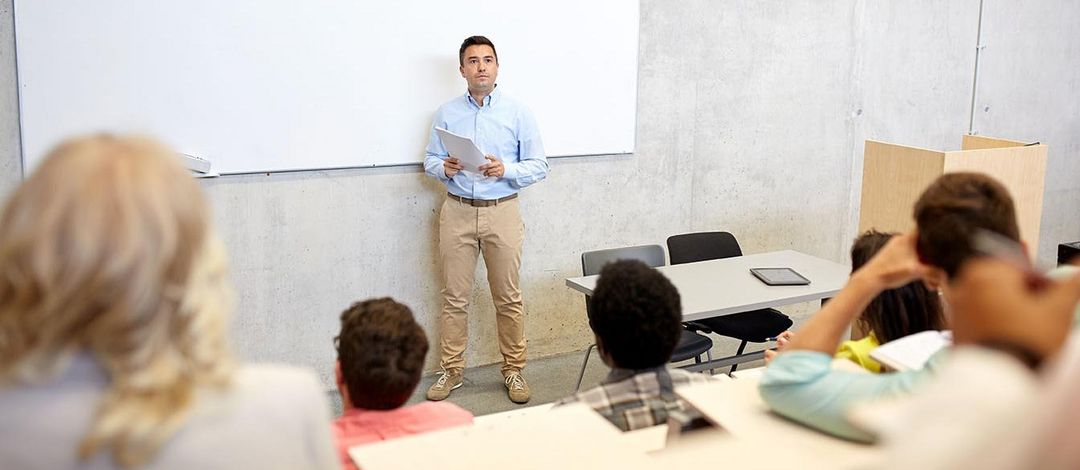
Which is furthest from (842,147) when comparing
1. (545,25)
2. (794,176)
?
(545,25)

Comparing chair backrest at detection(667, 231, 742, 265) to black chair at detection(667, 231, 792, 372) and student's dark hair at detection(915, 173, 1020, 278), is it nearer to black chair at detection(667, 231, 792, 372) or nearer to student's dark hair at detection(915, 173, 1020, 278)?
black chair at detection(667, 231, 792, 372)

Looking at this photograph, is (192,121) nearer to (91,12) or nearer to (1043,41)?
(91,12)

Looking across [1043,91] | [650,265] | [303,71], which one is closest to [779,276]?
[650,265]

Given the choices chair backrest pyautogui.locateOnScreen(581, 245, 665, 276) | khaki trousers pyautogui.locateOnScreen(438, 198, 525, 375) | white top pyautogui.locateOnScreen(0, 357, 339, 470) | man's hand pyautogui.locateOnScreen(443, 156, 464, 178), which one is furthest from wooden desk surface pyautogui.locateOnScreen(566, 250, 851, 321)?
white top pyautogui.locateOnScreen(0, 357, 339, 470)

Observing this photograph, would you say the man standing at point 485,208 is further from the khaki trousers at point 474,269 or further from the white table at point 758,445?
the white table at point 758,445

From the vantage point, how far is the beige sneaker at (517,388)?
5.14m

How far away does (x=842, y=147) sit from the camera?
6473 mm

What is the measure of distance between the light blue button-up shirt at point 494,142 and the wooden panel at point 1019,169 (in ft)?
6.52

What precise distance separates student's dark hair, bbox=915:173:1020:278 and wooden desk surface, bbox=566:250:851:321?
2218mm

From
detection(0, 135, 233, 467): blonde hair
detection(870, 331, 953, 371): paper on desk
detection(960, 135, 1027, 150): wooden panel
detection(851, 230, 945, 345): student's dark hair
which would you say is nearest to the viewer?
detection(0, 135, 233, 467): blonde hair

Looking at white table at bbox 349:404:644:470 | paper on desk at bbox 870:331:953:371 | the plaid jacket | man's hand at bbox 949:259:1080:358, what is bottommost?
the plaid jacket

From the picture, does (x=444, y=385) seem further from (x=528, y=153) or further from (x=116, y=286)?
(x=116, y=286)

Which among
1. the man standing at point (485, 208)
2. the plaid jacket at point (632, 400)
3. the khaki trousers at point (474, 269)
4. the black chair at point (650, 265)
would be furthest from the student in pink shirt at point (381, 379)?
the khaki trousers at point (474, 269)

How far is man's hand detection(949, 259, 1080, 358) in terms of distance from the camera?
897 millimetres
